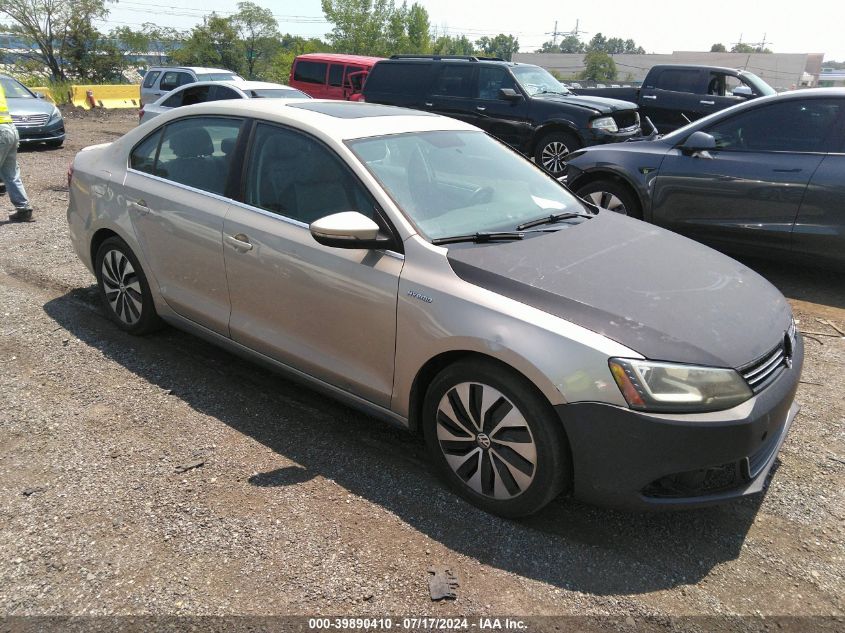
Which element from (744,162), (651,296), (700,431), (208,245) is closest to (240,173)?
(208,245)

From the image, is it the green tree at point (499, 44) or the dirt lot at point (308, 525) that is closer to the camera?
the dirt lot at point (308, 525)

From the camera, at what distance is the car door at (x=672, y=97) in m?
13.9

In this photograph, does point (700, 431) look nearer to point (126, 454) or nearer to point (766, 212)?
point (126, 454)

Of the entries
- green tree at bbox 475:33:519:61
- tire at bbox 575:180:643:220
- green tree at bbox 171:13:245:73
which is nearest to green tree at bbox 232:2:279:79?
green tree at bbox 171:13:245:73

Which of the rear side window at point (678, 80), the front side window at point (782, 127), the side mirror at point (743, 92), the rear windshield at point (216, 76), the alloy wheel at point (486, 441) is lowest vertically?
the alloy wheel at point (486, 441)

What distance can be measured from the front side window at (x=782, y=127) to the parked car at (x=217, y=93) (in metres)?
7.58

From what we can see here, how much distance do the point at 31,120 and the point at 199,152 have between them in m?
11.7

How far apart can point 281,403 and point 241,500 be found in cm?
94

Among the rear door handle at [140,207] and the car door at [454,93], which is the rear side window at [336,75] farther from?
the rear door handle at [140,207]

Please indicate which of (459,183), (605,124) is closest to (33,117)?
(605,124)

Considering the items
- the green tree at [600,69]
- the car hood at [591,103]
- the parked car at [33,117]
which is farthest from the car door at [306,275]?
the green tree at [600,69]

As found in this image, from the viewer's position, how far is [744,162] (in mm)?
5961

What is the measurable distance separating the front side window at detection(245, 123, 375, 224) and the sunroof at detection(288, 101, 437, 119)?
294mm

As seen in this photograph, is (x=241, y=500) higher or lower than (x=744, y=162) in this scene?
lower
